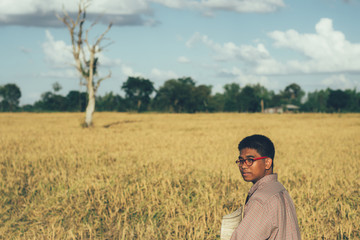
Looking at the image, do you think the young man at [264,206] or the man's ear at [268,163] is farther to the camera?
the man's ear at [268,163]

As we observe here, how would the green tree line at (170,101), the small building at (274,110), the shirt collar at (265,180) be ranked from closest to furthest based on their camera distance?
the shirt collar at (265,180) < the green tree line at (170,101) < the small building at (274,110)

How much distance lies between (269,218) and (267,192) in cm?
14

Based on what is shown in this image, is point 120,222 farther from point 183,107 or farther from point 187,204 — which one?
point 183,107

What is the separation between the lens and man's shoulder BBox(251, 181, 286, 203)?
179 cm

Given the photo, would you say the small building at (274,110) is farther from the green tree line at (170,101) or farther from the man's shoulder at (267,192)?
the man's shoulder at (267,192)

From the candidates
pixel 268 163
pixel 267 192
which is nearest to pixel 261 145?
pixel 268 163

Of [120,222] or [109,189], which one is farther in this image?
[109,189]

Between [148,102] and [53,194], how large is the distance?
82673 mm

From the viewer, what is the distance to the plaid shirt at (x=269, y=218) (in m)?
1.74

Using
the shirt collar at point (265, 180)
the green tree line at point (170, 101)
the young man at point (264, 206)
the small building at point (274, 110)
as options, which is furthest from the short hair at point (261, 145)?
the small building at point (274, 110)

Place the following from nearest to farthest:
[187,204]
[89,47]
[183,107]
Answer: [187,204]
[89,47]
[183,107]

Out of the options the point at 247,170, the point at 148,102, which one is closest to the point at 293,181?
the point at 247,170

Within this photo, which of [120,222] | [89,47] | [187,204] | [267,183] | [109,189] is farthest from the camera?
[89,47]

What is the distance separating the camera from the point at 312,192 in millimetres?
5727
